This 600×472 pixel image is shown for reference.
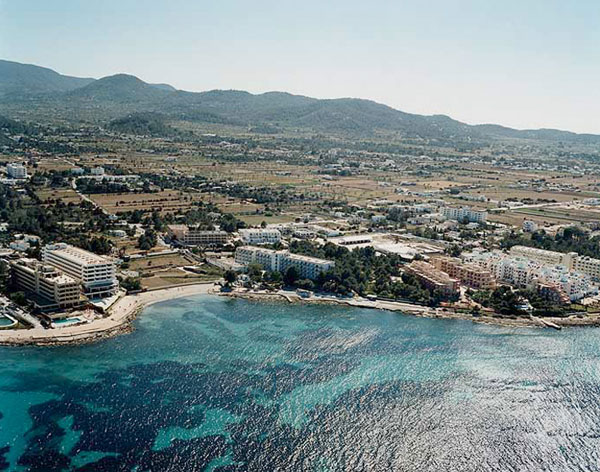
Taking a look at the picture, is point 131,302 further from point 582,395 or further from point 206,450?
point 582,395

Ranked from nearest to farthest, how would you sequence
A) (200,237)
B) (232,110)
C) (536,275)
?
(536,275), (200,237), (232,110)

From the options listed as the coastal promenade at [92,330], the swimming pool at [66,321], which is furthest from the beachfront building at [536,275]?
the swimming pool at [66,321]

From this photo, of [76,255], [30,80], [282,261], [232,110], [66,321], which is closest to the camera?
[66,321]

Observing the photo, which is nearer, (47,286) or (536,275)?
(47,286)

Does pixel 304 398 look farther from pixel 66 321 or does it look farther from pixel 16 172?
pixel 16 172

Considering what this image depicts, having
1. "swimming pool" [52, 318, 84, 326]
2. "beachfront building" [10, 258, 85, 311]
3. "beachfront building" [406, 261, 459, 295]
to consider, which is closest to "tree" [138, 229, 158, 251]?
"beachfront building" [10, 258, 85, 311]

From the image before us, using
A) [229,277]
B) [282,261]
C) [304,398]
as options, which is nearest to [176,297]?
[229,277]

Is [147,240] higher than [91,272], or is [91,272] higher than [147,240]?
[91,272]
